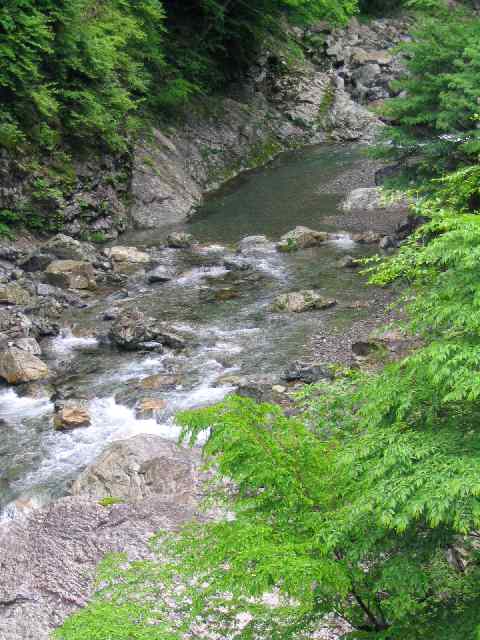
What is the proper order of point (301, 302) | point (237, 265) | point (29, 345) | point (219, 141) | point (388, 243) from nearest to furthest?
point (29, 345) → point (301, 302) → point (237, 265) → point (388, 243) → point (219, 141)

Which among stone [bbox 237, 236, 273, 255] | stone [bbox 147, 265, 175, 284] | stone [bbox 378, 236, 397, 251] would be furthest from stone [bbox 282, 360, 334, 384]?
stone [bbox 237, 236, 273, 255]

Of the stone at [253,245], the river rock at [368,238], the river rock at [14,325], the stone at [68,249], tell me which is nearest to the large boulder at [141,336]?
the river rock at [14,325]

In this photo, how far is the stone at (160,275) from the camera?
17.5 metres

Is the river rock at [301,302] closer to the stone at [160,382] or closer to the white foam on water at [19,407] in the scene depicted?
the stone at [160,382]

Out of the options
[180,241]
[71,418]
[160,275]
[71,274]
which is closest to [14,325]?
[71,274]

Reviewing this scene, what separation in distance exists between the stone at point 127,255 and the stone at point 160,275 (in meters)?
1.08

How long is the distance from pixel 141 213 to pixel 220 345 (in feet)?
36.3

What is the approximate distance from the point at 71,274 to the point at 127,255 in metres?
2.62

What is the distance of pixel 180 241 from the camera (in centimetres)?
2047

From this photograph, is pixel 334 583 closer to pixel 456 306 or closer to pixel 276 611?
pixel 276 611

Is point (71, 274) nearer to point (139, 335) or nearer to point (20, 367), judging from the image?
point (139, 335)

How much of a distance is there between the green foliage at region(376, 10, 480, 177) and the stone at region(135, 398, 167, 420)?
29.8 feet

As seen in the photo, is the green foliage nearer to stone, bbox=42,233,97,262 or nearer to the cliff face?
stone, bbox=42,233,97,262

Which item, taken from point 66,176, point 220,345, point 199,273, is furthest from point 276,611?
point 66,176
